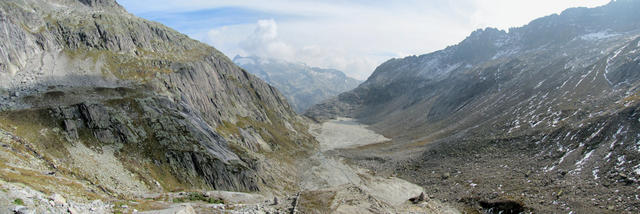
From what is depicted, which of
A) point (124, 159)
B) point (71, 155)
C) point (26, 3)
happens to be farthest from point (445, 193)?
point (26, 3)

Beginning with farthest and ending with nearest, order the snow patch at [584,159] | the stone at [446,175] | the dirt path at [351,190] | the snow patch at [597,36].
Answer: the snow patch at [597,36] < the stone at [446,175] < the snow patch at [584,159] < the dirt path at [351,190]

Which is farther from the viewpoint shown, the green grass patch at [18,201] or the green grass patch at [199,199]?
the green grass patch at [199,199]

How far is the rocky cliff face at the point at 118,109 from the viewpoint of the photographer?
47.3 meters

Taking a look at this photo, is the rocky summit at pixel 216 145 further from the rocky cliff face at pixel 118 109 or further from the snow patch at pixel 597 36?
the snow patch at pixel 597 36

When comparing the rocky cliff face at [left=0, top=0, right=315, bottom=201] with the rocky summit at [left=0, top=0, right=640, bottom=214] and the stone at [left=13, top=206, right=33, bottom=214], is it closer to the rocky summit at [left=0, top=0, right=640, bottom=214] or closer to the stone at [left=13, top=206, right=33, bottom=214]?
the rocky summit at [left=0, top=0, right=640, bottom=214]

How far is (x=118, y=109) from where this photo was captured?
61.1m

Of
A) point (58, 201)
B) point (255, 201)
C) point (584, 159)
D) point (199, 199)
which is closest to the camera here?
point (58, 201)

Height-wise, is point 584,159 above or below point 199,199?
below

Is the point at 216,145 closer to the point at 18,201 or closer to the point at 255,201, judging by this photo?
the point at 255,201

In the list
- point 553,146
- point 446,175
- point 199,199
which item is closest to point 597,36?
point 553,146

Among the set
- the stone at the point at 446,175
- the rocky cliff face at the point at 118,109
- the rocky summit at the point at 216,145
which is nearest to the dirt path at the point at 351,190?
the rocky summit at the point at 216,145

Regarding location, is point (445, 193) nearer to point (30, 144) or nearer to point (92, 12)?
point (30, 144)

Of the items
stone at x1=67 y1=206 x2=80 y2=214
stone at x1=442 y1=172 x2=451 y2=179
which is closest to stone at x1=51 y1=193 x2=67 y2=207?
stone at x1=67 y1=206 x2=80 y2=214

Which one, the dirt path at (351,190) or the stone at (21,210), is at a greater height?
the stone at (21,210)
